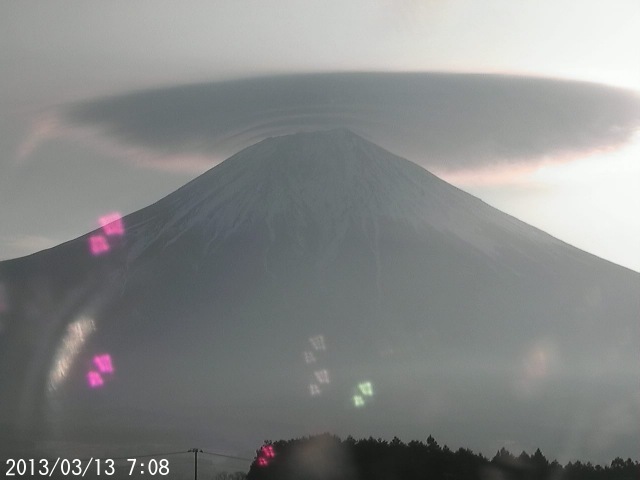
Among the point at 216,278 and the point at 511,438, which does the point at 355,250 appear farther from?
the point at 511,438

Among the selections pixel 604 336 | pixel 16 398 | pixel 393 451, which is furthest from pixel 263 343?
pixel 393 451

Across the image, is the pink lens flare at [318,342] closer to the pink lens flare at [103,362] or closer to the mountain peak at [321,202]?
the mountain peak at [321,202]

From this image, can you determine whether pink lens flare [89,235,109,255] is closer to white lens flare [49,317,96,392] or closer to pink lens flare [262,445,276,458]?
white lens flare [49,317,96,392]

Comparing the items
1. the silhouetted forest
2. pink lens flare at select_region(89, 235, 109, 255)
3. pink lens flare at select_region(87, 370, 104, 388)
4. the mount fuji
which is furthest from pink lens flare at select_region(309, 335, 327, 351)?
the silhouetted forest

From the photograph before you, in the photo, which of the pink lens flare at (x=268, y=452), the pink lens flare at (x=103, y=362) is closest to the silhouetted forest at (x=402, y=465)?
the pink lens flare at (x=268, y=452)

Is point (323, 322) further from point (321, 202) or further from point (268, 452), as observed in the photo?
point (268, 452)


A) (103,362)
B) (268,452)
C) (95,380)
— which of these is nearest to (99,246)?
(103,362)
